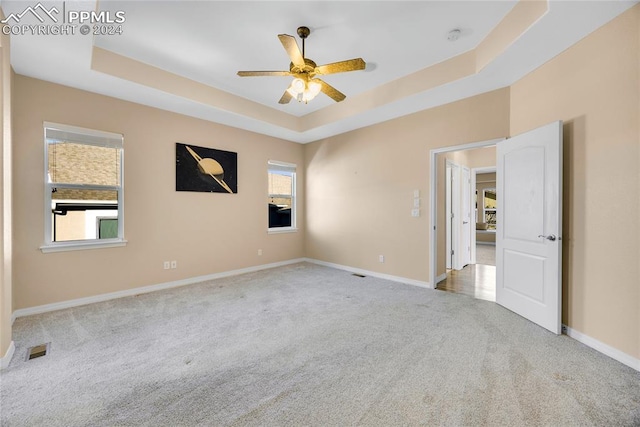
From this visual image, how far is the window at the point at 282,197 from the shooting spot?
571cm

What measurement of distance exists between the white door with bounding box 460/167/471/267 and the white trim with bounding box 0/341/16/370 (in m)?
6.48

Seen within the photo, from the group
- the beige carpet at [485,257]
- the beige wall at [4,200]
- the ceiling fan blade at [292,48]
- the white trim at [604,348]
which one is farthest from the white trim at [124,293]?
the beige carpet at [485,257]

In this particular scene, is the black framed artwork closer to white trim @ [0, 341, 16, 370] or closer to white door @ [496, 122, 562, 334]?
white trim @ [0, 341, 16, 370]

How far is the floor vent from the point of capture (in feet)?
7.46

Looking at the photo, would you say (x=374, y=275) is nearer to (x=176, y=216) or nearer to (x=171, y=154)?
(x=176, y=216)

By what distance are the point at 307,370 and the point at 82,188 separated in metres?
3.61

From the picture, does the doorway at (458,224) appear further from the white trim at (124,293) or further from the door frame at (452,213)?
the white trim at (124,293)

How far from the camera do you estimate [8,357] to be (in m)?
2.19

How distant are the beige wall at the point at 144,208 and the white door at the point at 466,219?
3.85 meters

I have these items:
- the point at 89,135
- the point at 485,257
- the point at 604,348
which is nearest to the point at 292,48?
the point at 89,135

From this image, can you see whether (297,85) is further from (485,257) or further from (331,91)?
(485,257)

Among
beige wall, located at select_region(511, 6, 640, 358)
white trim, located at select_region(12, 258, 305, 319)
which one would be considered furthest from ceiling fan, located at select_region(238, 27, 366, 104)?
white trim, located at select_region(12, 258, 305, 319)

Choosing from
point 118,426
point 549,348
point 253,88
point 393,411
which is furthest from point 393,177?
point 118,426

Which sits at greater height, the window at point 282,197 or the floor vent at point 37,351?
the window at point 282,197
